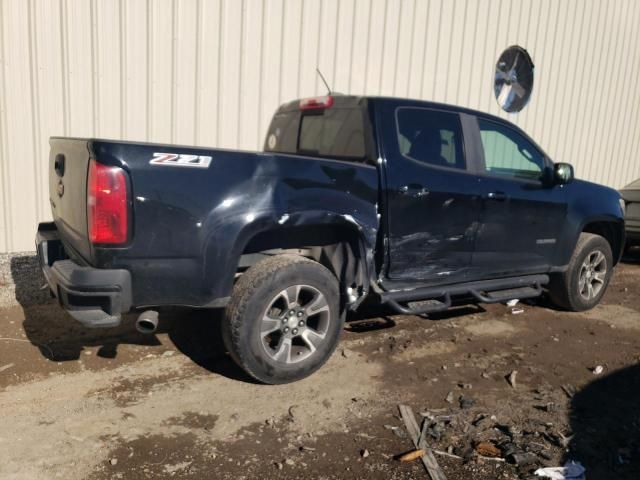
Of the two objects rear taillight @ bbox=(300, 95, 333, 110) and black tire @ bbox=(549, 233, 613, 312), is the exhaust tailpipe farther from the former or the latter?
black tire @ bbox=(549, 233, 613, 312)

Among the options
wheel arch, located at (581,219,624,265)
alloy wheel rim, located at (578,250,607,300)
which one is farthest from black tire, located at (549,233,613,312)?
wheel arch, located at (581,219,624,265)

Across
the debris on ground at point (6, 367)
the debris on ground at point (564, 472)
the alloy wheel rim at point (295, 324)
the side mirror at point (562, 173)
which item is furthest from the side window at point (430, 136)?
the debris on ground at point (6, 367)

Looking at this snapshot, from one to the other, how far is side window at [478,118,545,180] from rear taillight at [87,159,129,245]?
3.14 m

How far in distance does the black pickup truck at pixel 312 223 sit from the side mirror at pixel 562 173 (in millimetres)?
19

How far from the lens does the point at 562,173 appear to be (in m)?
5.16

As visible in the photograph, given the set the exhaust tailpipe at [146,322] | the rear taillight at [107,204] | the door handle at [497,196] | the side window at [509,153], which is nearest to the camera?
the rear taillight at [107,204]

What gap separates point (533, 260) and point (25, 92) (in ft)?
16.8

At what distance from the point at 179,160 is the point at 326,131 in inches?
66.3

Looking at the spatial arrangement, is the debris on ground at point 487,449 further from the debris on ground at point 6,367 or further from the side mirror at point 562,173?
the debris on ground at point 6,367

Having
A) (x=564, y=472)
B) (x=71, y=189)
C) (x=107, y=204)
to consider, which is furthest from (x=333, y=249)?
(x=564, y=472)

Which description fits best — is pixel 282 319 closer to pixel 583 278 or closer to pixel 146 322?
pixel 146 322

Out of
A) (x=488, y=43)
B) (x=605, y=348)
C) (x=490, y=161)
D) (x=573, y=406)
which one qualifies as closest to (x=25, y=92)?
(x=490, y=161)

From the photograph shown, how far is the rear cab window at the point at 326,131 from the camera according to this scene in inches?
167

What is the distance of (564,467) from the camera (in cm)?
293
